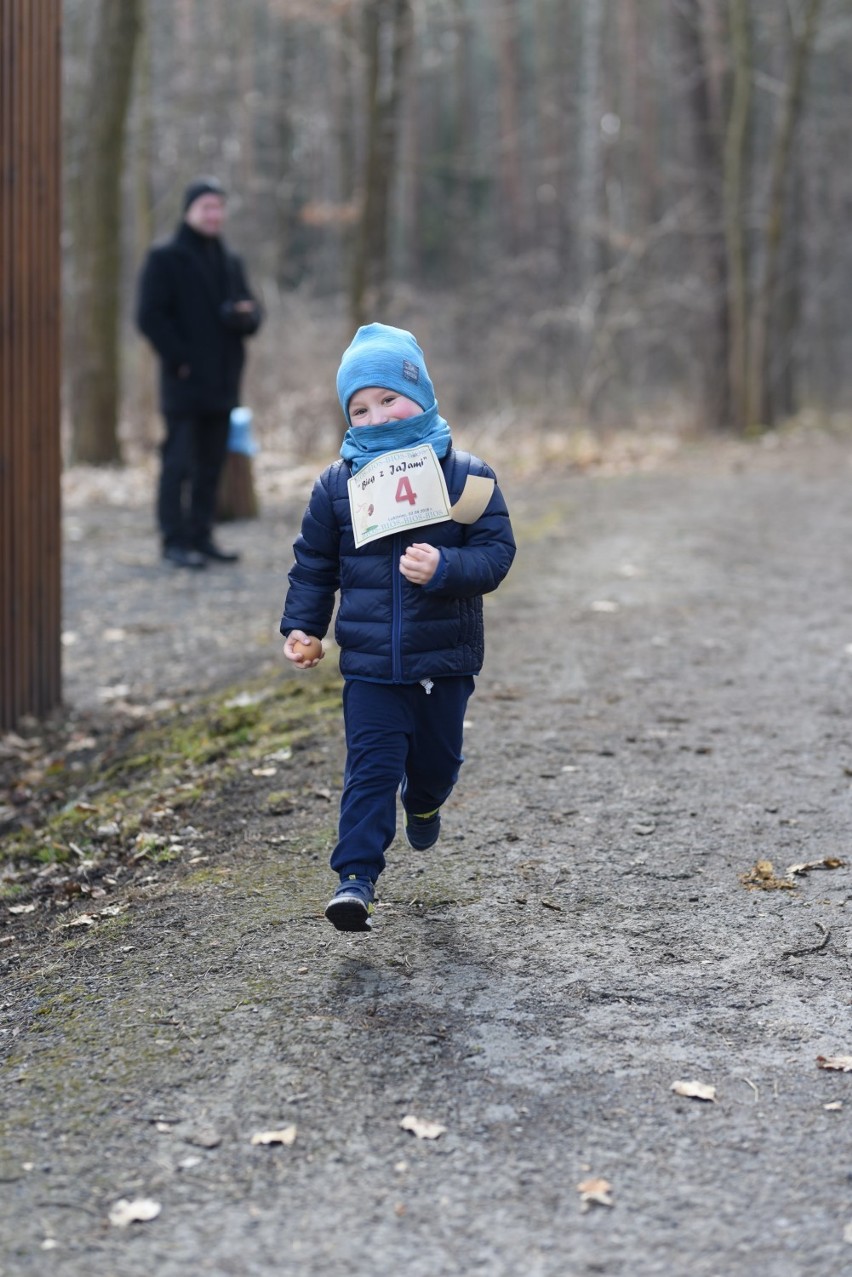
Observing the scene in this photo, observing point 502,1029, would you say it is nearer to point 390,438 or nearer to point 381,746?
point 381,746

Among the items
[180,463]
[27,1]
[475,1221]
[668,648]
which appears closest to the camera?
[475,1221]

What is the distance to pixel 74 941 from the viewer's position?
4496 mm

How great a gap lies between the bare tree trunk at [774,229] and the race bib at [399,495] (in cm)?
1610

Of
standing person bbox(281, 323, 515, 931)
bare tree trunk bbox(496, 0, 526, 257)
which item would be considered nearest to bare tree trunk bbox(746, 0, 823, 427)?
standing person bbox(281, 323, 515, 931)

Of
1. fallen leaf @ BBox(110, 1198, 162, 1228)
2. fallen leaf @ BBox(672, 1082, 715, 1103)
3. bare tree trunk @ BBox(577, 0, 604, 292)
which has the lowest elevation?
fallen leaf @ BBox(110, 1198, 162, 1228)

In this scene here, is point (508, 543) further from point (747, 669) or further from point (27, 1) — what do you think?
point (27, 1)

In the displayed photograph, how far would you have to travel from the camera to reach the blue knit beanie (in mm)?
4023

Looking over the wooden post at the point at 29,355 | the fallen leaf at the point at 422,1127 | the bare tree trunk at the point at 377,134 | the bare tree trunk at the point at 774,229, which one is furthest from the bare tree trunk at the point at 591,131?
the fallen leaf at the point at 422,1127

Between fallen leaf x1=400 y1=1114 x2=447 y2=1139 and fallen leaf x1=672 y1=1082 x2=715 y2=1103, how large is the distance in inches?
21.0

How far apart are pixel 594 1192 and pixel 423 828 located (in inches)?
65.7

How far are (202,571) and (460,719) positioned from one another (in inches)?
256

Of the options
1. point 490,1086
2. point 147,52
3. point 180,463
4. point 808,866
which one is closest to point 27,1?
point 180,463

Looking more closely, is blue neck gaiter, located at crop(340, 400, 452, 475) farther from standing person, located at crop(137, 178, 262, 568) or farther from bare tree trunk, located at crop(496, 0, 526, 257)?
bare tree trunk, located at crop(496, 0, 526, 257)

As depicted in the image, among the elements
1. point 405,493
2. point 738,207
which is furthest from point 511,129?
point 405,493
